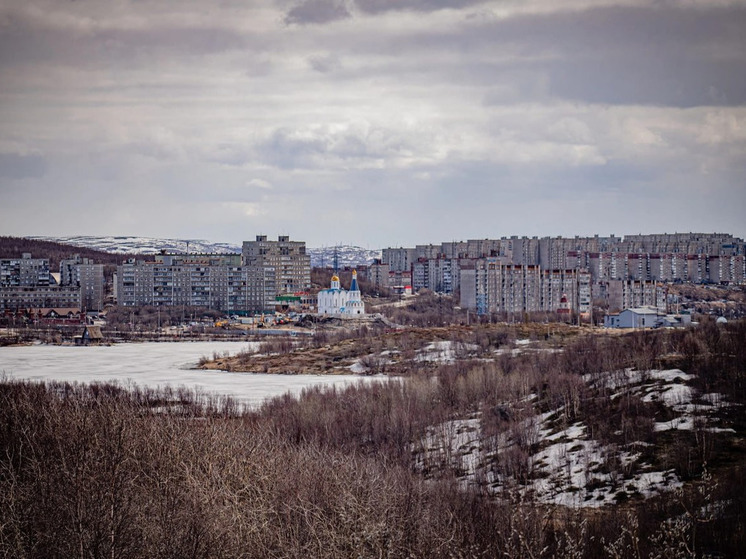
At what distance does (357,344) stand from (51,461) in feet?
73.7

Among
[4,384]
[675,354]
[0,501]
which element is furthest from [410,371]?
[0,501]

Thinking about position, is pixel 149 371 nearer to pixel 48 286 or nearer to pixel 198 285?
pixel 198 285

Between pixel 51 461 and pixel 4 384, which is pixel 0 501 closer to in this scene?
pixel 51 461

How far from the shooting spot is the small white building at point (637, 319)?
123ft

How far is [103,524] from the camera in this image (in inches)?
405

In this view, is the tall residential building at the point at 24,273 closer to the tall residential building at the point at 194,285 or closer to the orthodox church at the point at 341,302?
the tall residential building at the point at 194,285

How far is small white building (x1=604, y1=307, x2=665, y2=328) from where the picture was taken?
123 ft

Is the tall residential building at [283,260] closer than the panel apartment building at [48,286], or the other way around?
the panel apartment building at [48,286]

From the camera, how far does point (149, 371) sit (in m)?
30.1

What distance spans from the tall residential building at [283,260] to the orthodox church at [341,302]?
938 cm

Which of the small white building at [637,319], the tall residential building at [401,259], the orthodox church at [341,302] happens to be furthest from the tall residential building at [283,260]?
the small white building at [637,319]

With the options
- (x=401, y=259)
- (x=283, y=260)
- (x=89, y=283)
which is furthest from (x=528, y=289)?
(x=401, y=259)

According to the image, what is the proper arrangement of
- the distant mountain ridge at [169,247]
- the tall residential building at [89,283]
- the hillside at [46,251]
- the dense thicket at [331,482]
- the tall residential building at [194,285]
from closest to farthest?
the dense thicket at [331,482] < the tall residential building at [194,285] < the tall residential building at [89,283] < the hillside at [46,251] < the distant mountain ridge at [169,247]

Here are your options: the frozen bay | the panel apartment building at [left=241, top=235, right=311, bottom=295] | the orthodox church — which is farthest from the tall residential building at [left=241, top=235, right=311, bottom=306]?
the frozen bay
